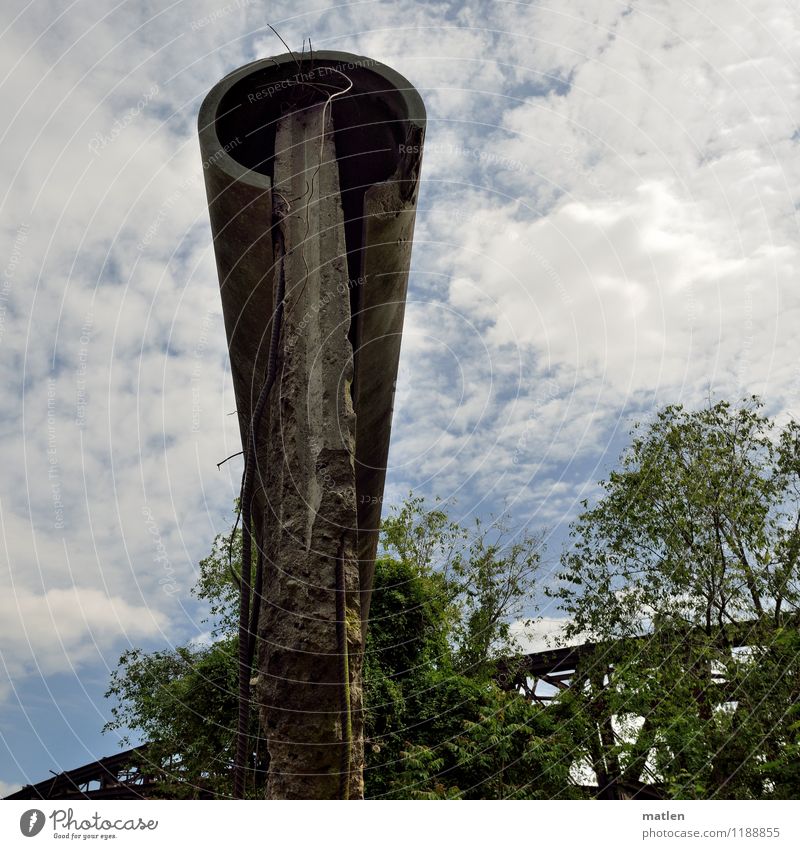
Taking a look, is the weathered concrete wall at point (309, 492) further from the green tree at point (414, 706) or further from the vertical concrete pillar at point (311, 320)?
the green tree at point (414, 706)

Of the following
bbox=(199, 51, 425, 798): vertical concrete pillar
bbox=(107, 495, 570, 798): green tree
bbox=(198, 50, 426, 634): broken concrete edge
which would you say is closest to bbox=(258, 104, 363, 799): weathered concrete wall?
bbox=(199, 51, 425, 798): vertical concrete pillar

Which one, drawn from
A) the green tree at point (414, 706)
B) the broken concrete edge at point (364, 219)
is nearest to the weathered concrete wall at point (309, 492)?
the broken concrete edge at point (364, 219)

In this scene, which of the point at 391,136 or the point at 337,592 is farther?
the point at 391,136

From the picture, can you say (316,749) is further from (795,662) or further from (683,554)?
(683,554)

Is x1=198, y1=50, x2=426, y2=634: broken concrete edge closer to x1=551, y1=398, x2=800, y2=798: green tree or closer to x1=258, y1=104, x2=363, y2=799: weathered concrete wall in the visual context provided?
x1=258, y1=104, x2=363, y2=799: weathered concrete wall

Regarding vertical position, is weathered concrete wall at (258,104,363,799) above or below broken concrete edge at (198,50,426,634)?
below

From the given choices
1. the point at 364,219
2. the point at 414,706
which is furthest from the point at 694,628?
the point at 364,219

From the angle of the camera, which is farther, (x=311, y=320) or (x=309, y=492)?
(x=311, y=320)

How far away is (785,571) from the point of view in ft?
38.1

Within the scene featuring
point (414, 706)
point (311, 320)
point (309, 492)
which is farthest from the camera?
point (414, 706)

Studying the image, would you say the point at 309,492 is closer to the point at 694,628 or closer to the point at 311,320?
the point at 311,320

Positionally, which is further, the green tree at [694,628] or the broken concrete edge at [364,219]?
the green tree at [694,628]
